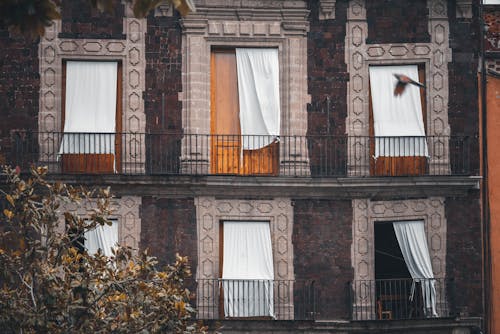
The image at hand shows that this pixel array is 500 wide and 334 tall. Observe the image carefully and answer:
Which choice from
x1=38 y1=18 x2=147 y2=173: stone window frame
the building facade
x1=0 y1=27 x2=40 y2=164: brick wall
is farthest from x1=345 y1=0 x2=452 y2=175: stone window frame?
x1=0 y1=27 x2=40 y2=164: brick wall

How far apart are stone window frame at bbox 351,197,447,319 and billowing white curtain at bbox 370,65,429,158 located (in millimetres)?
1132

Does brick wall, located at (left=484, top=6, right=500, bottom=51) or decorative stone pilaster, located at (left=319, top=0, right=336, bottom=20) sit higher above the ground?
decorative stone pilaster, located at (left=319, top=0, right=336, bottom=20)

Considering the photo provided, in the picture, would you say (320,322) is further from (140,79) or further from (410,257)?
(140,79)

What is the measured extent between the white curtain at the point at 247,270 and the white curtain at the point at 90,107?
11.1 feet

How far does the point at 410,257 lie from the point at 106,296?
31.2ft

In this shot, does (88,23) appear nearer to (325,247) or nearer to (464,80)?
(325,247)

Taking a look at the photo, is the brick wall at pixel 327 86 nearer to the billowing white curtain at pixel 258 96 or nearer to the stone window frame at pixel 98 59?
the billowing white curtain at pixel 258 96

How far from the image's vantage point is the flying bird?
113 feet

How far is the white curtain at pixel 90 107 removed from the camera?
34.1 m

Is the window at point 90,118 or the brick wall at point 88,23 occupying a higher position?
the brick wall at point 88,23

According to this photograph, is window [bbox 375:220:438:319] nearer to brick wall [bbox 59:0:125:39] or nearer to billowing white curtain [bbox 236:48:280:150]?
billowing white curtain [bbox 236:48:280:150]

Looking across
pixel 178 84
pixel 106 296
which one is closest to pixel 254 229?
pixel 178 84

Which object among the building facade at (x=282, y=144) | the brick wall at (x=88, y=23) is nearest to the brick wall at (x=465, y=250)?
the building facade at (x=282, y=144)

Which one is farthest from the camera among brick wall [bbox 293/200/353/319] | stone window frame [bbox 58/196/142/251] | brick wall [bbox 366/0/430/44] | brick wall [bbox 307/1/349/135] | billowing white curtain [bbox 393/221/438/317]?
brick wall [bbox 366/0/430/44]
